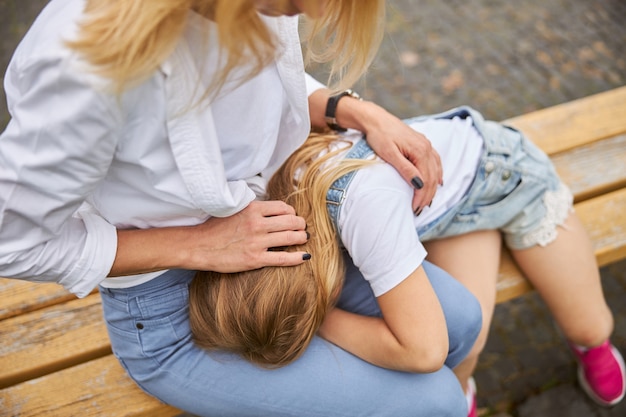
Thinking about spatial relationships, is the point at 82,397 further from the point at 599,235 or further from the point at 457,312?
the point at 599,235

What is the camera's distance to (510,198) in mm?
2098

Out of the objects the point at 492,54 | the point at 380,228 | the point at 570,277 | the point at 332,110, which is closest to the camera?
the point at 380,228

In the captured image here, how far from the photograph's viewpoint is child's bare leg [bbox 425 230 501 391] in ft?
6.87

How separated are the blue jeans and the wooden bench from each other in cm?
19

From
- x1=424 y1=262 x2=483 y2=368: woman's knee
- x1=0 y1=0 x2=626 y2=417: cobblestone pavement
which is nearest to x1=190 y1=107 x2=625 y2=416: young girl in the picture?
x1=424 y1=262 x2=483 y2=368: woman's knee

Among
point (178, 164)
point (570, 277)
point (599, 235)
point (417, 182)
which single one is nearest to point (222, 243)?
point (178, 164)

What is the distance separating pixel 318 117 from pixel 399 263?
1.97ft

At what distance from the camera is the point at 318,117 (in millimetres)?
2074

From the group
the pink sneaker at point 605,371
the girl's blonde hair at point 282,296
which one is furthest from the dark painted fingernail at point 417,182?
the pink sneaker at point 605,371

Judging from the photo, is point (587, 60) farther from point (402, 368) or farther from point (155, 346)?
point (155, 346)

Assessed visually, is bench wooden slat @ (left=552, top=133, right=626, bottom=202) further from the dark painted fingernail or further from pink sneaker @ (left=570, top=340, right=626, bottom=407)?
the dark painted fingernail

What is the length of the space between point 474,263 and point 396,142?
0.49 m

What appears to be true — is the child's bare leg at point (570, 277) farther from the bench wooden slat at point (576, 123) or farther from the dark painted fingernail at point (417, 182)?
the dark painted fingernail at point (417, 182)

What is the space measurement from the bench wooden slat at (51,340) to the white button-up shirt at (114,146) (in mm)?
395
